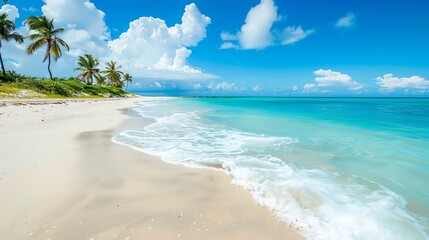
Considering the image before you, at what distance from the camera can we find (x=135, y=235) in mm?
2855

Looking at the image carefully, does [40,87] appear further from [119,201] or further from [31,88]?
[119,201]

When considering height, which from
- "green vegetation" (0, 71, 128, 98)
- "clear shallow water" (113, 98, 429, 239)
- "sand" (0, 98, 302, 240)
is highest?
"green vegetation" (0, 71, 128, 98)

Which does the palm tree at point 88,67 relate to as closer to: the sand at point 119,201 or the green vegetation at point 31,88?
the green vegetation at point 31,88

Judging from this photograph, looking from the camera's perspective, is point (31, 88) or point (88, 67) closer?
point (31, 88)

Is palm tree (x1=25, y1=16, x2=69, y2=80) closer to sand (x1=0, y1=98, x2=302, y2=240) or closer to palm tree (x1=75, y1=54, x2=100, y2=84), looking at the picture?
palm tree (x1=75, y1=54, x2=100, y2=84)

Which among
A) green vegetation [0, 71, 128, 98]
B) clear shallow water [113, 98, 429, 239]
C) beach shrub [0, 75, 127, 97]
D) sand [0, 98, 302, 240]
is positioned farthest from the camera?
beach shrub [0, 75, 127, 97]

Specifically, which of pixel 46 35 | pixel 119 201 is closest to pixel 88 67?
pixel 46 35

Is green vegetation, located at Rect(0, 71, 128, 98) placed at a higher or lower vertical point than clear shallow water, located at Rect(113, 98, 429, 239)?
higher

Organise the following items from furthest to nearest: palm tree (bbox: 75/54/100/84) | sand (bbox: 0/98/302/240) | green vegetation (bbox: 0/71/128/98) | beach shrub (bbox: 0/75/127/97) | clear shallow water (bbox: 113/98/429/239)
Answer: palm tree (bbox: 75/54/100/84)
beach shrub (bbox: 0/75/127/97)
green vegetation (bbox: 0/71/128/98)
clear shallow water (bbox: 113/98/429/239)
sand (bbox: 0/98/302/240)

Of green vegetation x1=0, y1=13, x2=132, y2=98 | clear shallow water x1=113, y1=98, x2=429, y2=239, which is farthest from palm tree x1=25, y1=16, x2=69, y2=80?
clear shallow water x1=113, y1=98, x2=429, y2=239

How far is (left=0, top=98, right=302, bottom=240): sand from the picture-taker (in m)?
2.95

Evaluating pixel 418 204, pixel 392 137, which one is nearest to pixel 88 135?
pixel 418 204

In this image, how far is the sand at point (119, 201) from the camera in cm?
295

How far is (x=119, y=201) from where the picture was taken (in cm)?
373
